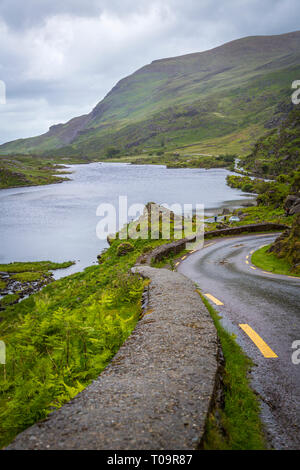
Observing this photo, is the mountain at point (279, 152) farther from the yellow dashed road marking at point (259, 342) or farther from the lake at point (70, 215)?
the yellow dashed road marking at point (259, 342)

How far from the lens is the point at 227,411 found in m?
4.38

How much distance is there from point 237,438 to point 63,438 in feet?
7.35

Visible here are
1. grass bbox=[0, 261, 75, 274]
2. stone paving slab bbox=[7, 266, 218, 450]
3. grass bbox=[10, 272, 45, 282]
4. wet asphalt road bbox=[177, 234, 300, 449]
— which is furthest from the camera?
grass bbox=[0, 261, 75, 274]

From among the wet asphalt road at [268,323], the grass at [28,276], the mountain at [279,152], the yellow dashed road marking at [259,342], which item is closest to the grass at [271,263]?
the wet asphalt road at [268,323]

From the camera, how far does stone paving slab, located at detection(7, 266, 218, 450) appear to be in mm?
3340

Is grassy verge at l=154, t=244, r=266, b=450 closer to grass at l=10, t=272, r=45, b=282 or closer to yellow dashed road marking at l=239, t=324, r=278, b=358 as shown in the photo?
yellow dashed road marking at l=239, t=324, r=278, b=358

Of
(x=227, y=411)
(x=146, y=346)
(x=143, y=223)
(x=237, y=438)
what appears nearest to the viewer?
(x=237, y=438)

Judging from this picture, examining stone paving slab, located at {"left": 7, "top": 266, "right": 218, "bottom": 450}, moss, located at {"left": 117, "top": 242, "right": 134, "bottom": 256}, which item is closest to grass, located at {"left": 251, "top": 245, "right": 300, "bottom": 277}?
moss, located at {"left": 117, "top": 242, "right": 134, "bottom": 256}

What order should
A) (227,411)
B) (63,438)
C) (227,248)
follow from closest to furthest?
(63,438), (227,411), (227,248)

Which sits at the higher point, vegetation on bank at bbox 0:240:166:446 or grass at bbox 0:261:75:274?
vegetation on bank at bbox 0:240:166:446

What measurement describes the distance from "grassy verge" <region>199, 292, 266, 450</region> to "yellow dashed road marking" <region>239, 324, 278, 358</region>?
2.02 feet

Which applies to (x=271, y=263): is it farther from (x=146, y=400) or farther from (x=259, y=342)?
(x=146, y=400)
